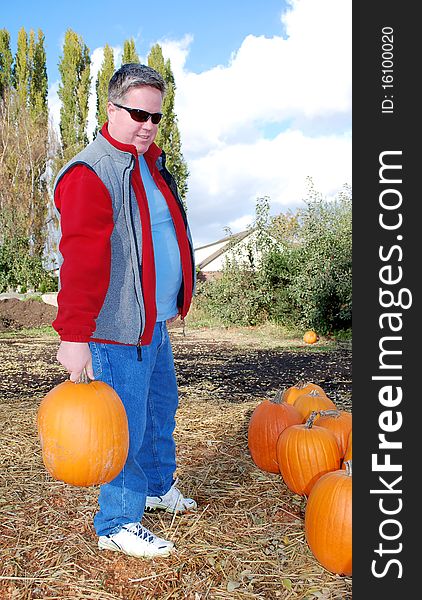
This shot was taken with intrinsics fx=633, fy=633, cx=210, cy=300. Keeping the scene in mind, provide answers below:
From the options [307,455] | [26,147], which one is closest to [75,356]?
[307,455]

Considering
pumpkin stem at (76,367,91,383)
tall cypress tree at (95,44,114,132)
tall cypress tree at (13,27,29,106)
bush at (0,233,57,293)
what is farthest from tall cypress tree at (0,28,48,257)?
pumpkin stem at (76,367,91,383)

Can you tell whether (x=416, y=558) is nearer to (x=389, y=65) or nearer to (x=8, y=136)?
(x=389, y=65)

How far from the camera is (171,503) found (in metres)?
2.70

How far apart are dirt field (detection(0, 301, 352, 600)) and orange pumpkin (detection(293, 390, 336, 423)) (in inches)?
13.9

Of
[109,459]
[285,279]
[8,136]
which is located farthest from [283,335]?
[8,136]

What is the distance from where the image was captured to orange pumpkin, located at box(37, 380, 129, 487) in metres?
2.04

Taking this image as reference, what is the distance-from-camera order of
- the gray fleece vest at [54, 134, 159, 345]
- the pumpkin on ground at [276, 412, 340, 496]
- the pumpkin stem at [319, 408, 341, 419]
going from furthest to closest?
the pumpkin stem at [319, 408, 341, 419]
the pumpkin on ground at [276, 412, 340, 496]
the gray fleece vest at [54, 134, 159, 345]

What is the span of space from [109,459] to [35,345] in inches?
310

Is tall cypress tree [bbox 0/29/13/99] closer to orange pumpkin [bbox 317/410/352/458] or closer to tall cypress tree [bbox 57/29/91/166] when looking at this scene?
tall cypress tree [bbox 57/29/91/166]

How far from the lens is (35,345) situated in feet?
31.5

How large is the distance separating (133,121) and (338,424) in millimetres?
1586

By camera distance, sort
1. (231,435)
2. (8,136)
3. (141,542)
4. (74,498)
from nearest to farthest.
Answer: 1. (141,542)
2. (74,498)
3. (231,435)
4. (8,136)

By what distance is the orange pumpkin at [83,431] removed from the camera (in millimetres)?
2043

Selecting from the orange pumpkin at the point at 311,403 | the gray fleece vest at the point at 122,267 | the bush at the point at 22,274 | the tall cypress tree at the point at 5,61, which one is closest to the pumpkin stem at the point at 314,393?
the orange pumpkin at the point at 311,403
